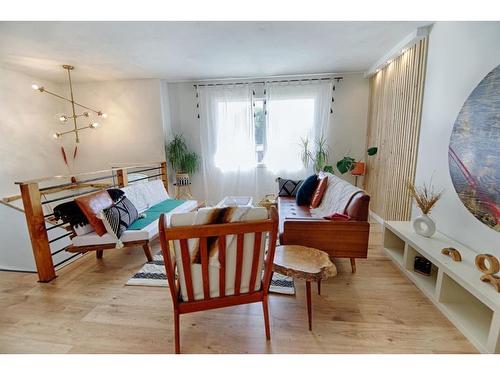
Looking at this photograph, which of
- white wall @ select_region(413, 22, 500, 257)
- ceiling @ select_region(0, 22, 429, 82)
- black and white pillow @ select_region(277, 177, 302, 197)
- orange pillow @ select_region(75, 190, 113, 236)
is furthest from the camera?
black and white pillow @ select_region(277, 177, 302, 197)

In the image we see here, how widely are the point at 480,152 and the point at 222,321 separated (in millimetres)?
2271

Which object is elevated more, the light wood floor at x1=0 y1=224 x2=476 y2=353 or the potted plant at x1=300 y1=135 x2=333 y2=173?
the potted plant at x1=300 y1=135 x2=333 y2=173

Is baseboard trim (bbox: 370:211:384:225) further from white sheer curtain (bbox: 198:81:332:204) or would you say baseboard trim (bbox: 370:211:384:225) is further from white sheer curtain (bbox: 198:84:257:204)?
white sheer curtain (bbox: 198:84:257:204)

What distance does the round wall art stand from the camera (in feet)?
5.01

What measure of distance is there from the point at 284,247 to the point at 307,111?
3060 mm

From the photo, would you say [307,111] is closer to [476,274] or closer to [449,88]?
[449,88]

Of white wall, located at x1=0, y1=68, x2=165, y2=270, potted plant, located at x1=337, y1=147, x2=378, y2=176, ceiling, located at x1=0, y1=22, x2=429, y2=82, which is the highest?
ceiling, located at x1=0, y1=22, x2=429, y2=82

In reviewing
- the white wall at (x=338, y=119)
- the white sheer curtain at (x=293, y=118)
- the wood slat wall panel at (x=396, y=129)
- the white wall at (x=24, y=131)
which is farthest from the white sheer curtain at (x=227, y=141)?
the white wall at (x=24, y=131)

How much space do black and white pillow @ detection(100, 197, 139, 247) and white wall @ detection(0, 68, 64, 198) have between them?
253 centimetres

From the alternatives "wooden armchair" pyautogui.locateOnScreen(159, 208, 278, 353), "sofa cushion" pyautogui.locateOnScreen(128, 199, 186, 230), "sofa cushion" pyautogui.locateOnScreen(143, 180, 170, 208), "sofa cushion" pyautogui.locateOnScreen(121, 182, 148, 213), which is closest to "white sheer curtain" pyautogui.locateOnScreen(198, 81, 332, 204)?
"sofa cushion" pyautogui.locateOnScreen(143, 180, 170, 208)

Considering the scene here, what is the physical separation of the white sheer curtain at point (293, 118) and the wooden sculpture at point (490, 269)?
2935 millimetres
